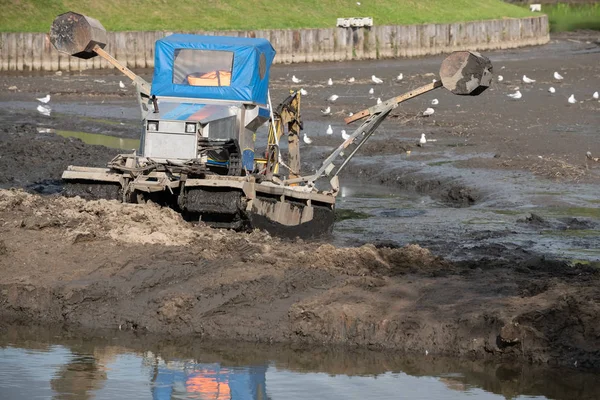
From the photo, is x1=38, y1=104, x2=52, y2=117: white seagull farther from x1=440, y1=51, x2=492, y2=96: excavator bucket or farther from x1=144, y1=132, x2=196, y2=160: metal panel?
x1=440, y1=51, x2=492, y2=96: excavator bucket

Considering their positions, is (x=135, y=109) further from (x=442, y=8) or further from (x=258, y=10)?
(x=442, y=8)

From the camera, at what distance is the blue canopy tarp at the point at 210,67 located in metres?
16.8

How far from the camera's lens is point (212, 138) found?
16250 mm

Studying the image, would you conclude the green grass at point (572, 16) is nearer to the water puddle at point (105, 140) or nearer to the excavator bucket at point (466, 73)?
the water puddle at point (105, 140)

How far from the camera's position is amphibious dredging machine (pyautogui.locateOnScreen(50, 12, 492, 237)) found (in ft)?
51.0

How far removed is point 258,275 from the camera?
13078mm

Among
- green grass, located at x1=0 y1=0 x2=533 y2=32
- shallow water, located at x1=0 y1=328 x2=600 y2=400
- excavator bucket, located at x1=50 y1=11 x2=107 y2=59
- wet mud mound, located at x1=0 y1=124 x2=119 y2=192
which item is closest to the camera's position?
shallow water, located at x1=0 y1=328 x2=600 y2=400

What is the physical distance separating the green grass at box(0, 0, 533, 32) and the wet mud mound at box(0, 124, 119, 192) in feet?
61.9

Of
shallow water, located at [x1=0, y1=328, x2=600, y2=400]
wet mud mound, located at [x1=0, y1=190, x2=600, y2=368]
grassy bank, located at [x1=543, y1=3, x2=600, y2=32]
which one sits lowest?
shallow water, located at [x1=0, y1=328, x2=600, y2=400]

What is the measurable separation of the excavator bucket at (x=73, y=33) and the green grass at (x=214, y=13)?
27.8m

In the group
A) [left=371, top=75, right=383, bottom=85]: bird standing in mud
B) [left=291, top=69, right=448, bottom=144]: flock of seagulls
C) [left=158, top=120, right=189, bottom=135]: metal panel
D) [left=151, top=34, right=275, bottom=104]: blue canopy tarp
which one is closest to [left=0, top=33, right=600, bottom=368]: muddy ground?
[left=158, top=120, right=189, bottom=135]: metal panel

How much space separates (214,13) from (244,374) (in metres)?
40.0

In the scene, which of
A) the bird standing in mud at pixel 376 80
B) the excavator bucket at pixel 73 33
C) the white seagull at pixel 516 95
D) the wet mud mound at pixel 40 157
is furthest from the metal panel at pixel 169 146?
the bird standing in mud at pixel 376 80

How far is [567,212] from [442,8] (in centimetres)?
3995
